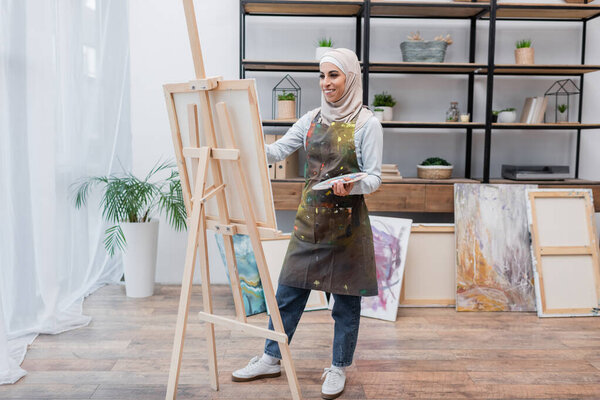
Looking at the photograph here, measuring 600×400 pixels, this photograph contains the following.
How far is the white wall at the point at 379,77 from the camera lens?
145 inches

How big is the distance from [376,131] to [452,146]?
203 centimetres

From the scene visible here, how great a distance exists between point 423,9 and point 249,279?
A: 209 cm

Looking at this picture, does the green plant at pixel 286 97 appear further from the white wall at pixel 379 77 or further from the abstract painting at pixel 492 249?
the abstract painting at pixel 492 249

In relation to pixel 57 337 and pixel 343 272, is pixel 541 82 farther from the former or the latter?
pixel 57 337

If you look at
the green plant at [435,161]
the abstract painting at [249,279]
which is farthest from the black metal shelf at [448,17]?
the abstract painting at [249,279]

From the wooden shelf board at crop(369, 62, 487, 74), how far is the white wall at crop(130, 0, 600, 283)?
18cm

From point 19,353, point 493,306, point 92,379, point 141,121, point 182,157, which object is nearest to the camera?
point 182,157

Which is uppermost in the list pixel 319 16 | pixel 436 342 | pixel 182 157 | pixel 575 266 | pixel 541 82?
pixel 319 16

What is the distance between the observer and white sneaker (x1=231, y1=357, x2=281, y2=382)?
226 cm

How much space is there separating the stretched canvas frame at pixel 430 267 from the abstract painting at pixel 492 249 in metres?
0.08

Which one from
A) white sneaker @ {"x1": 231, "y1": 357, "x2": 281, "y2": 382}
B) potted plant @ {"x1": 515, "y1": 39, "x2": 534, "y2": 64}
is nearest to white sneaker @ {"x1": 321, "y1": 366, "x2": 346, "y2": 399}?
white sneaker @ {"x1": 231, "y1": 357, "x2": 281, "y2": 382}

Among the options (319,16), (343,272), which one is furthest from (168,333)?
(319,16)

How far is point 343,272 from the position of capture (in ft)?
6.95

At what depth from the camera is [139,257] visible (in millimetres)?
3426
